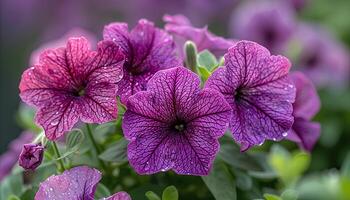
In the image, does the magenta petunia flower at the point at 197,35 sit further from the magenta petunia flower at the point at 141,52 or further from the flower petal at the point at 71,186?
the flower petal at the point at 71,186

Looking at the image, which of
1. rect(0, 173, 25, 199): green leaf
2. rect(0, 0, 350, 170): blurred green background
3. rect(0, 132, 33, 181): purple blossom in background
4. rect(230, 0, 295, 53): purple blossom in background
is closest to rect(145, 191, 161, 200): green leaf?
rect(0, 173, 25, 199): green leaf

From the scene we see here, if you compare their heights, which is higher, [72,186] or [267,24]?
[72,186]

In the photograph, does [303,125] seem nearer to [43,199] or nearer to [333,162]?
[43,199]

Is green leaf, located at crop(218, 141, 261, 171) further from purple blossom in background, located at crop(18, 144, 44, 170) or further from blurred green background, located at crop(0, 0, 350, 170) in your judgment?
blurred green background, located at crop(0, 0, 350, 170)

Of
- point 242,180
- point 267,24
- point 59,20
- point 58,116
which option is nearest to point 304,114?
point 242,180

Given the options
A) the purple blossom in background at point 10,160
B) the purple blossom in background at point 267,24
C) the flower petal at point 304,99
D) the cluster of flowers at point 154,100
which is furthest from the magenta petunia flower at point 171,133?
the purple blossom in background at point 267,24

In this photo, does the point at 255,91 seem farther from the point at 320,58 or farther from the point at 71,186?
the point at 320,58

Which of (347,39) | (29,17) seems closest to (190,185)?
(347,39)
